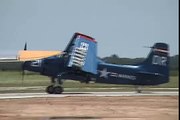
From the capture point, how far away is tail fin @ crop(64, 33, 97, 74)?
36719mm

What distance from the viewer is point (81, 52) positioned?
120ft

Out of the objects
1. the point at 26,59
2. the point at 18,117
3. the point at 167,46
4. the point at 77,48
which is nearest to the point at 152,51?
the point at 167,46

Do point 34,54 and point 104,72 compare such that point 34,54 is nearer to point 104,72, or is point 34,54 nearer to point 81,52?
point 81,52

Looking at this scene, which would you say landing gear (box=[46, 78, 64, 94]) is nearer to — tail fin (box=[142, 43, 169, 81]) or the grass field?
the grass field

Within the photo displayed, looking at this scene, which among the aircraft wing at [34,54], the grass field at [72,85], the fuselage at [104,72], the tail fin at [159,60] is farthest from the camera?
the grass field at [72,85]

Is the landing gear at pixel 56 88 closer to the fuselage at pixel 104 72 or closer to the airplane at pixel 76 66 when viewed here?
the airplane at pixel 76 66

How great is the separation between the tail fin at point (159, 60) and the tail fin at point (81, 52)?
6.13 m

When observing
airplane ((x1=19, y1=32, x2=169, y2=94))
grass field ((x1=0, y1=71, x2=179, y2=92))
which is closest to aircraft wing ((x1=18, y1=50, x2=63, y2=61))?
airplane ((x1=19, y1=32, x2=169, y2=94))

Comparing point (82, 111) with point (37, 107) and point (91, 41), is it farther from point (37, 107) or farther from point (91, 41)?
point (91, 41)

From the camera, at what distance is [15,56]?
35031 mm

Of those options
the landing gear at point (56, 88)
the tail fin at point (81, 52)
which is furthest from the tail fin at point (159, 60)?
the landing gear at point (56, 88)

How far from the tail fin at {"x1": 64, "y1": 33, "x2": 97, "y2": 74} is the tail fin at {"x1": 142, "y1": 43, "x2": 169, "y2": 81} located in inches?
241

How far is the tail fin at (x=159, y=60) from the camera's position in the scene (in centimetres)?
4156

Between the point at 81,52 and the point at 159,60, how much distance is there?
7963 millimetres
